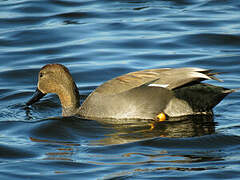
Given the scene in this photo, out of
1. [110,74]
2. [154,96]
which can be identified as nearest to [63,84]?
[154,96]

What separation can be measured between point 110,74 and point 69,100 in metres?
2.23

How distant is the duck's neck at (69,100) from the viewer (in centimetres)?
826

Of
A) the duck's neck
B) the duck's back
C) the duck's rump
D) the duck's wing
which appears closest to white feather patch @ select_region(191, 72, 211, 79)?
the duck's wing

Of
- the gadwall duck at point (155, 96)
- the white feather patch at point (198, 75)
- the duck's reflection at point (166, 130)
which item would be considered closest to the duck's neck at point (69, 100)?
the gadwall duck at point (155, 96)

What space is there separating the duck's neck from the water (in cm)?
18

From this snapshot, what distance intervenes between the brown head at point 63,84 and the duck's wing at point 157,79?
0.60m

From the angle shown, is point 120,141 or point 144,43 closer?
point 120,141

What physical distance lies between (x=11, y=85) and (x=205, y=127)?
154 inches

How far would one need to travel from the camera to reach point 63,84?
827cm

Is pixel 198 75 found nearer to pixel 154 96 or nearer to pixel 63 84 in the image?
pixel 154 96

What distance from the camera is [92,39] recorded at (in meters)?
12.6

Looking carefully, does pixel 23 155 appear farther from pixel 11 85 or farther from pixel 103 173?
pixel 11 85

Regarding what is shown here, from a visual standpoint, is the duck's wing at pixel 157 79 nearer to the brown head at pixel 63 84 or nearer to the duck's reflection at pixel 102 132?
the duck's reflection at pixel 102 132

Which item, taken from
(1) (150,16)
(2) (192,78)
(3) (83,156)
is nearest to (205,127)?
(2) (192,78)
